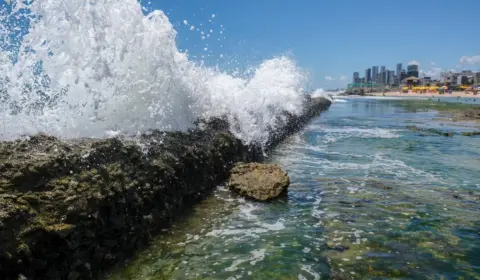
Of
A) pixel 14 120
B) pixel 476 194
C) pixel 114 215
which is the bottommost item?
pixel 476 194

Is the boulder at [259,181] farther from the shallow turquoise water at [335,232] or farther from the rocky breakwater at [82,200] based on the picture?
the rocky breakwater at [82,200]

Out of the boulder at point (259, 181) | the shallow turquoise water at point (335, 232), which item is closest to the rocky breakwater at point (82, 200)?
the shallow turquoise water at point (335, 232)

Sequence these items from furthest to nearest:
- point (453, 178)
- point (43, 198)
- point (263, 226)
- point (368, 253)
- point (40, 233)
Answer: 1. point (453, 178)
2. point (263, 226)
3. point (368, 253)
4. point (43, 198)
5. point (40, 233)

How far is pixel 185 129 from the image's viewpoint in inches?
261

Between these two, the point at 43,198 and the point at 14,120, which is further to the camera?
the point at 14,120

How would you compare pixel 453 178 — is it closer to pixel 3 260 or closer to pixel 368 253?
pixel 368 253

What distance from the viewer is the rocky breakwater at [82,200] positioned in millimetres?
2898

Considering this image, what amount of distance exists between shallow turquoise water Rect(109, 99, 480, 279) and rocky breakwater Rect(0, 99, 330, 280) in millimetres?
312

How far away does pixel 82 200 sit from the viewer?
3.43m

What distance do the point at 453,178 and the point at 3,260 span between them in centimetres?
794

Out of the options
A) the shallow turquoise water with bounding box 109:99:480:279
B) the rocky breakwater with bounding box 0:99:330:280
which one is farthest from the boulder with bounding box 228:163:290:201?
the rocky breakwater with bounding box 0:99:330:280

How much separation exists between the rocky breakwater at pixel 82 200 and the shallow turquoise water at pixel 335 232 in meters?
0.31

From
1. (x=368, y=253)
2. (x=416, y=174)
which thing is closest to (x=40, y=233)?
(x=368, y=253)

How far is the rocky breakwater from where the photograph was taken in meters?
2.90
